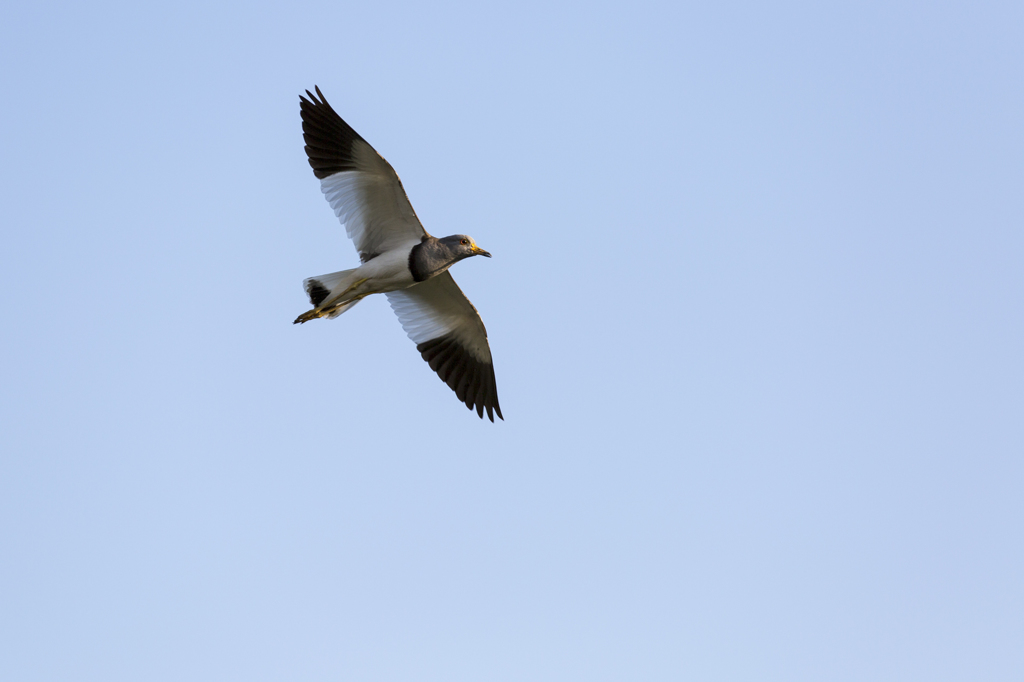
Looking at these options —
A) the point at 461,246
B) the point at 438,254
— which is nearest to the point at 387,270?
the point at 438,254

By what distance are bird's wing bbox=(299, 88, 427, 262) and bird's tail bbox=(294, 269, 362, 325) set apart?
495 millimetres

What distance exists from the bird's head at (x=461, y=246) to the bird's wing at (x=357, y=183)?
14.9 inches

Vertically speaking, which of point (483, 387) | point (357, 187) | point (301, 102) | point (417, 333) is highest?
point (301, 102)

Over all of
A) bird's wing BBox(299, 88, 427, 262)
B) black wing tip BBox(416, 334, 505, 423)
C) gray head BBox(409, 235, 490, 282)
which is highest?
bird's wing BBox(299, 88, 427, 262)

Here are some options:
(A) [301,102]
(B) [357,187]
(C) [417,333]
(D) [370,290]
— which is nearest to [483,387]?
(C) [417,333]

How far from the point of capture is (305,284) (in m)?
13.7

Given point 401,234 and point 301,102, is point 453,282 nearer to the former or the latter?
point 401,234

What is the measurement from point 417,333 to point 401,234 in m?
2.30

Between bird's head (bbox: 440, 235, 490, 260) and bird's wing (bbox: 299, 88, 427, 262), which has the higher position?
bird's wing (bbox: 299, 88, 427, 262)

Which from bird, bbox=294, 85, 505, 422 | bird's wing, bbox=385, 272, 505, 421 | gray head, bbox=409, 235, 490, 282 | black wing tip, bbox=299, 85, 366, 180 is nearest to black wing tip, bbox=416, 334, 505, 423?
bird's wing, bbox=385, 272, 505, 421

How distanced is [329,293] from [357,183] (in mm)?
1512

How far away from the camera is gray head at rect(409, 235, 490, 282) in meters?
13.5

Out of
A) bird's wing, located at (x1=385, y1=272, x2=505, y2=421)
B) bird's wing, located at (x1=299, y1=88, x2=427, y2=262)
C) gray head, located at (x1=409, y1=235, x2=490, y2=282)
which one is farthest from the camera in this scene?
bird's wing, located at (x1=385, y1=272, x2=505, y2=421)

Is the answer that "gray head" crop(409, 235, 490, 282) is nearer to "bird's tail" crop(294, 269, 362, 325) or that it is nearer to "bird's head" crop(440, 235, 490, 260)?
"bird's head" crop(440, 235, 490, 260)
